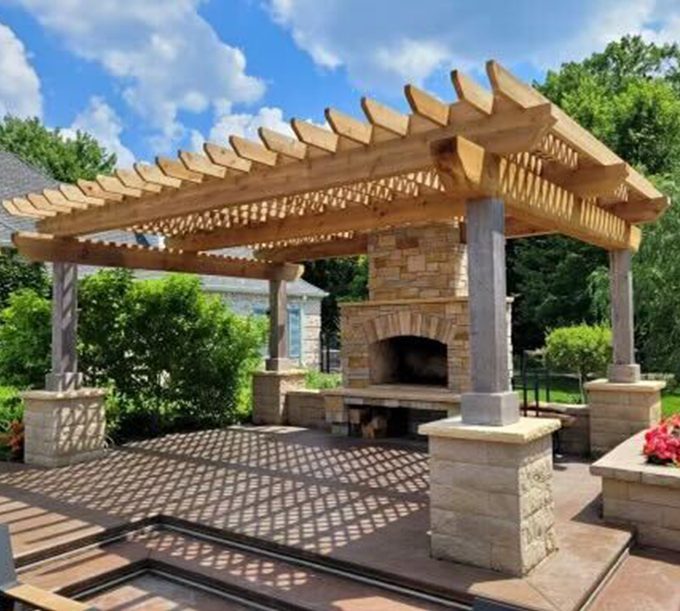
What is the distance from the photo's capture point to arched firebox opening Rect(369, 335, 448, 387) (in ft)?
28.0

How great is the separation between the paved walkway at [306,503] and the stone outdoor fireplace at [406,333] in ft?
2.00

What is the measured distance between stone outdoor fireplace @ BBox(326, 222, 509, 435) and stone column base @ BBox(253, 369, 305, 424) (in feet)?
3.55

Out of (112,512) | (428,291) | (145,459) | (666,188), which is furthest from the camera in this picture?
(666,188)

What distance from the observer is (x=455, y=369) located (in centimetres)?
759

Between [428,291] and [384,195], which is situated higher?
[384,195]

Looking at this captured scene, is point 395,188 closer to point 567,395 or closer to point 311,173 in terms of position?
point 311,173

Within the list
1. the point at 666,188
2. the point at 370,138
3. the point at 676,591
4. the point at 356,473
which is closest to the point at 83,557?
the point at 356,473

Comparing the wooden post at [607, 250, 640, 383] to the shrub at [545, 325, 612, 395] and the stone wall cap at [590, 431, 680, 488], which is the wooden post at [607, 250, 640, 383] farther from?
the shrub at [545, 325, 612, 395]

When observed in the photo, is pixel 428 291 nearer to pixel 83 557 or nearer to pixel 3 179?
pixel 83 557

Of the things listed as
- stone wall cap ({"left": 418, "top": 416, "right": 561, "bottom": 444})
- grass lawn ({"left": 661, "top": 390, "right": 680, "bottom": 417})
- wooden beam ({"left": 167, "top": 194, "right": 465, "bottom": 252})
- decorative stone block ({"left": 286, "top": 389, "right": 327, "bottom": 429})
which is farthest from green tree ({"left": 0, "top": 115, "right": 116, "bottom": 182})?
stone wall cap ({"left": 418, "top": 416, "right": 561, "bottom": 444})

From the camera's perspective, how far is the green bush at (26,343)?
808 cm

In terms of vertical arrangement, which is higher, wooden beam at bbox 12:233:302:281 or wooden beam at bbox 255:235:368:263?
wooden beam at bbox 255:235:368:263

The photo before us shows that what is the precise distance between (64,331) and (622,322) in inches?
247

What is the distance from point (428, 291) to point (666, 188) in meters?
7.91
